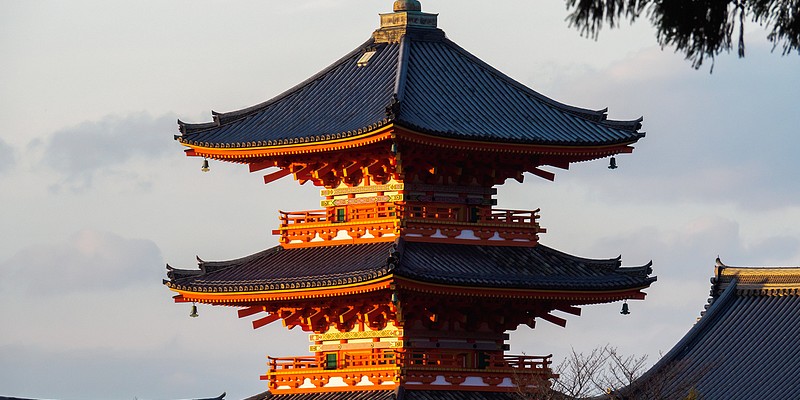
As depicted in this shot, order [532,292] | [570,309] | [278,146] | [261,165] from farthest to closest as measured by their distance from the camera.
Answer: [261,165]
[570,309]
[278,146]
[532,292]

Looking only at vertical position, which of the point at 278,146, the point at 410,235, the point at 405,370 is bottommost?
the point at 405,370

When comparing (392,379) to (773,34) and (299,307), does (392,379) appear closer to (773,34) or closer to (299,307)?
(299,307)

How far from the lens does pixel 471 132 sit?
45094 millimetres

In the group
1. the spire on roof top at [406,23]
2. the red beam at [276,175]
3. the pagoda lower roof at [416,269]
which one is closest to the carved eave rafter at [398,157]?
the red beam at [276,175]

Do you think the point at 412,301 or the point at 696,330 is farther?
the point at 696,330

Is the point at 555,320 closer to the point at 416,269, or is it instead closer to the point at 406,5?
the point at 416,269

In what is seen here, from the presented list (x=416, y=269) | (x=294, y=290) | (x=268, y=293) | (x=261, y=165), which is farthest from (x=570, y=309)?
(x=261, y=165)

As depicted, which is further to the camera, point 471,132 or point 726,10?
point 471,132

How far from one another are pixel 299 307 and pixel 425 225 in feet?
13.0

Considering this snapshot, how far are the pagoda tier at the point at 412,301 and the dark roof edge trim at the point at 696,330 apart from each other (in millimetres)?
10474

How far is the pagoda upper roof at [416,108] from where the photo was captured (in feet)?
150

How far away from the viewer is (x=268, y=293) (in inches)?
1778

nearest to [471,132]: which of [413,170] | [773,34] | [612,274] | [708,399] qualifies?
[413,170]

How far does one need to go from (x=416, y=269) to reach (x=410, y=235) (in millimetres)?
1946
